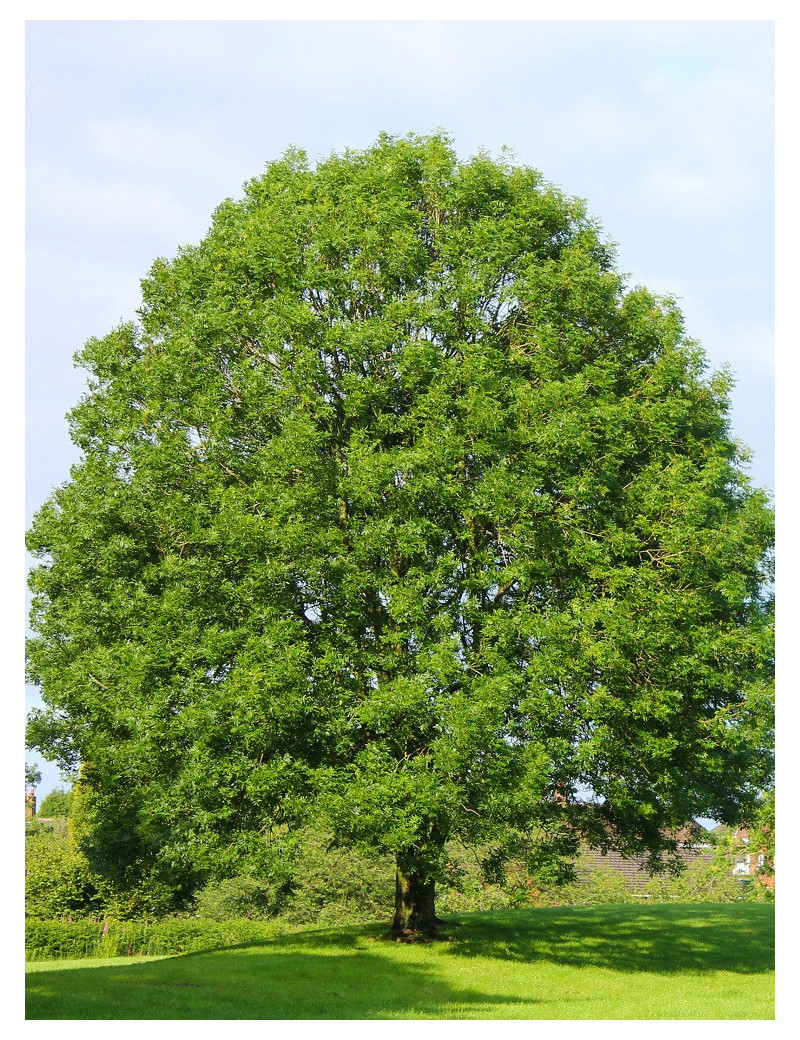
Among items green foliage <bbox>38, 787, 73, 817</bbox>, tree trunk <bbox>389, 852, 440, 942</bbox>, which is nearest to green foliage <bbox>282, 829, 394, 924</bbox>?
tree trunk <bbox>389, 852, 440, 942</bbox>

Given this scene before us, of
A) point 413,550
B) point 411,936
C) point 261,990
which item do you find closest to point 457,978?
point 411,936

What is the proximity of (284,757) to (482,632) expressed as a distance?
183 inches

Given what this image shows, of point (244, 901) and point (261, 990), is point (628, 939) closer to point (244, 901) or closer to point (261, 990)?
point (261, 990)

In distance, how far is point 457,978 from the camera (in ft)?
67.1

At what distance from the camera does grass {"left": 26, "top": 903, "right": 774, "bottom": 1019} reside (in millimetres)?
Result: 17859

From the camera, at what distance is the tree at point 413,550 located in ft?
62.7

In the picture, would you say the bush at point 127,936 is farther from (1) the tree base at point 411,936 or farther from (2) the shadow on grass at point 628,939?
(1) the tree base at point 411,936

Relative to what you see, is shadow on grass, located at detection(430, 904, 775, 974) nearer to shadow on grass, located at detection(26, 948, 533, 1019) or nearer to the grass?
the grass

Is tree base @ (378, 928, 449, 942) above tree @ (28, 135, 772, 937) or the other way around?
the other way around

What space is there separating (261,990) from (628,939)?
1145cm

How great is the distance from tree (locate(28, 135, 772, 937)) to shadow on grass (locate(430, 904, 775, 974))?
294 centimetres

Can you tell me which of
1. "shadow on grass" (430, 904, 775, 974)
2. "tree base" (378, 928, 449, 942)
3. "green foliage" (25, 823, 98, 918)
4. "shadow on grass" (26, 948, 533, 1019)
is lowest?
"green foliage" (25, 823, 98, 918)

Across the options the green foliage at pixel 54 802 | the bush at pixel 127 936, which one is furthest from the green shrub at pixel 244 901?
the green foliage at pixel 54 802

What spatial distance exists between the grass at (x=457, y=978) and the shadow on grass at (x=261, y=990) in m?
0.04
